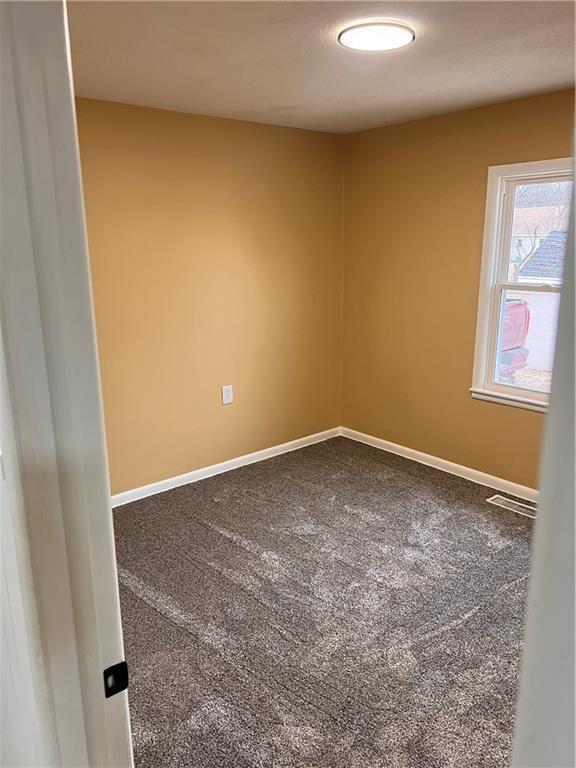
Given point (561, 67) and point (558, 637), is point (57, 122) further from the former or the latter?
point (561, 67)

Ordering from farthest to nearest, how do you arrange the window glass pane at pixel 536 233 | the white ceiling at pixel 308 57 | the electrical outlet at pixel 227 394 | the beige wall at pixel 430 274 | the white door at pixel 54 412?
1. the electrical outlet at pixel 227 394
2. the beige wall at pixel 430 274
3. the window glass pane at pixel 536 233
4. the white ceiling at pixel 308 57
5. the white door at pixel 54 412

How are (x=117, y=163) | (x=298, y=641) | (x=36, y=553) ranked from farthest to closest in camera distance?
(x=117, y=163)
(x=298, y=641)
(x=36, y=553)

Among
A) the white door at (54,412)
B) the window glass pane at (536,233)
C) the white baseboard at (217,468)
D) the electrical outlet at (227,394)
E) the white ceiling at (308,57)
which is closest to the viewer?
the white door at (54,412)

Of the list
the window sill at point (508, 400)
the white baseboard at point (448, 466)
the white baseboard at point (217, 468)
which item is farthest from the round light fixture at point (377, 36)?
the white baseboard at point (217, 468)

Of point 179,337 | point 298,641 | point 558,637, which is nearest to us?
point 558,637

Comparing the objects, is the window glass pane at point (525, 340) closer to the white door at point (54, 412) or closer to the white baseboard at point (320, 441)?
the white baseboard at point (320, 441)

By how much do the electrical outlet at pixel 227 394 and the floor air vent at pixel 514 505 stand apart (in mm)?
1709

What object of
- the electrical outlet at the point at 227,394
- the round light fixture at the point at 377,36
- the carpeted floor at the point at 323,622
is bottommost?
the carpeted floor at the point at 323,622

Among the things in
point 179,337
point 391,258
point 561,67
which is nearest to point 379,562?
point 179,337

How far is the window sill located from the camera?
10.9 ft

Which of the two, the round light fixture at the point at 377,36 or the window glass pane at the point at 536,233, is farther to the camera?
the window glass pane at the point at 536,233

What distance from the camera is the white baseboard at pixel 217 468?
11.5ft

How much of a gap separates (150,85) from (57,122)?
236 cm

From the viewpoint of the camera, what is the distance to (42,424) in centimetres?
68
